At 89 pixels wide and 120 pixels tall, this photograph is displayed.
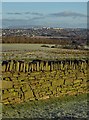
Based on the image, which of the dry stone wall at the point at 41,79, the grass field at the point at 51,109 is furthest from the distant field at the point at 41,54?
the grass field at the point at 51,109

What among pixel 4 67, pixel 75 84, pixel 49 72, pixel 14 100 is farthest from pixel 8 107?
pixel 75 84

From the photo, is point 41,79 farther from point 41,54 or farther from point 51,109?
point 41,54

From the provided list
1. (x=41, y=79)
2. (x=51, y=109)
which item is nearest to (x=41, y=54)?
(x=41, y=79)

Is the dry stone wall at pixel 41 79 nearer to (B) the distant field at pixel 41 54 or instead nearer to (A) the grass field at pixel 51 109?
(A) the grass field at pixel 51 109

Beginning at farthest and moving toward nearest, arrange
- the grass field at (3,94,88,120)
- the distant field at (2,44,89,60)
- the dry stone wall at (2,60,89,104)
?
the distant field at (2,44,89,60) → the dry stone wall at (2,60,89,104) → the grass field at (3,94,88,120)

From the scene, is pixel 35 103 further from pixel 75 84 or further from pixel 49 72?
pixel 75 84

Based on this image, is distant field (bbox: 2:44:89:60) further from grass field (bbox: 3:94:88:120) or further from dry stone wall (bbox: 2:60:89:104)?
grass field (bbox: 3:94:88:120)

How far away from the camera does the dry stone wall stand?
11211 millimetres

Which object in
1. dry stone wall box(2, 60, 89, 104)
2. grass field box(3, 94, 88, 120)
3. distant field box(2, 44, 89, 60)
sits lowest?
grass field box(3, 94, 88, 120)

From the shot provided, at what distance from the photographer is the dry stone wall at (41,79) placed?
11211 millimetres

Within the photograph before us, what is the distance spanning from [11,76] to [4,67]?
34cm

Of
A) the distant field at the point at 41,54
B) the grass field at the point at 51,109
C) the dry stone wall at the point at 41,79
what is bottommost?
the grass field at the point at 51,109

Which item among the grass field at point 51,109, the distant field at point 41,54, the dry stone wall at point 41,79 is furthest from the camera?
the distant field at point 41,54

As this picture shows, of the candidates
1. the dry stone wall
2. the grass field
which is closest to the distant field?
the dry stone wall
